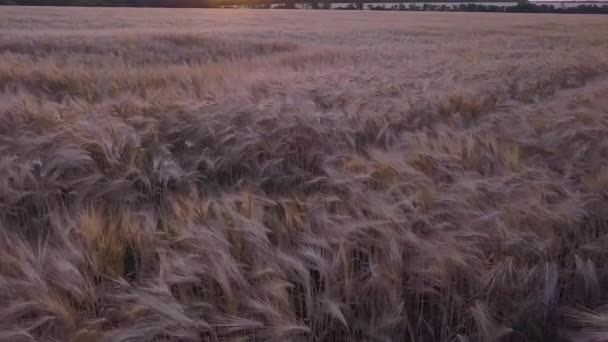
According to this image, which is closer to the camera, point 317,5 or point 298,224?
point 298,224

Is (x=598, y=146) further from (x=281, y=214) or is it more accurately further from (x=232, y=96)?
(x=232, y=96)

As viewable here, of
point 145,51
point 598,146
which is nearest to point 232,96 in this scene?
point 598,146

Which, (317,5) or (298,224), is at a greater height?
(317,5)

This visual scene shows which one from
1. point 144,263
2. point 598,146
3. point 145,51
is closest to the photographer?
point 144,263

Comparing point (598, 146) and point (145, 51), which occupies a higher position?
point (145, 51)

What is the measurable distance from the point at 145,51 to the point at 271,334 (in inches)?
388

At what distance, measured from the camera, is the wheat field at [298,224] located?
1290 millimetres

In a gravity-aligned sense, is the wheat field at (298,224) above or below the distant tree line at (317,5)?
below

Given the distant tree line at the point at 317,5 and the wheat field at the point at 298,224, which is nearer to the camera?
the wheat field at the point at 298,224

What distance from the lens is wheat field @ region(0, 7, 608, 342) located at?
1290mm

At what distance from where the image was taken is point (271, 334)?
1196 mm

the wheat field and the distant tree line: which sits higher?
the distant tree line

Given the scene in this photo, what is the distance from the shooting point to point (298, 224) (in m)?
1.74

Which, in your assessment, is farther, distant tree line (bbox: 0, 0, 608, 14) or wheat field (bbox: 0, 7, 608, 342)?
distant tree line (bbox: 0, 0, 608, 14)
